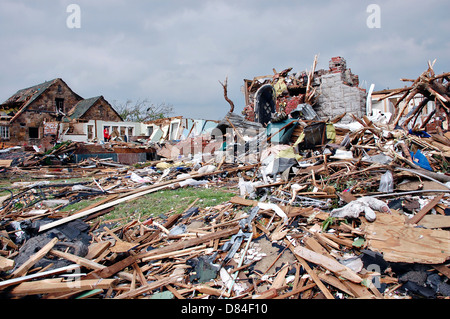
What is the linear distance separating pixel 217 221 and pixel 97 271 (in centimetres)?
220

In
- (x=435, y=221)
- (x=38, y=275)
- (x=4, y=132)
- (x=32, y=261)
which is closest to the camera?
(x=38, y=275)

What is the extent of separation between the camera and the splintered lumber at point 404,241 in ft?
10.2

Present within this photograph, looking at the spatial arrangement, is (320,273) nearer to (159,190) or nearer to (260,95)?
(159,190)

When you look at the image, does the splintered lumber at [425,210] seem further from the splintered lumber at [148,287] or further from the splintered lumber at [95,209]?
the splintered lumber at [95,209]

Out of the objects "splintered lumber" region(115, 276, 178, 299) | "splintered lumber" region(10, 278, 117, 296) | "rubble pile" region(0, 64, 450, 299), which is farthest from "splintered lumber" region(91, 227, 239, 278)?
"splintered lumber" region(115, 276, 178, 299)

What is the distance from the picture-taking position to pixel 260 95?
1582 cm

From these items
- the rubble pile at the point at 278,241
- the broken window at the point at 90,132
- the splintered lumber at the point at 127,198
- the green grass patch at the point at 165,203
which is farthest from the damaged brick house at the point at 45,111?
the rubble pile at the point at 278,241

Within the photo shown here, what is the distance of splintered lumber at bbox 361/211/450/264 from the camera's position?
122 inches

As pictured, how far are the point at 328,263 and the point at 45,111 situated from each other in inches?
1314

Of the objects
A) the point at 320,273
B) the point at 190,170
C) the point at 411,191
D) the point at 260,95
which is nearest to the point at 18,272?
the point at 320,273

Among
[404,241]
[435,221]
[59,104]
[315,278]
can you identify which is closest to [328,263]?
[315,278]

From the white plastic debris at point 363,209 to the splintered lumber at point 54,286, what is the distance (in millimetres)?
3373

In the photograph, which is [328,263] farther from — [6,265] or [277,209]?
[6,265]

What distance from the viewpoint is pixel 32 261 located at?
354 centimetres
